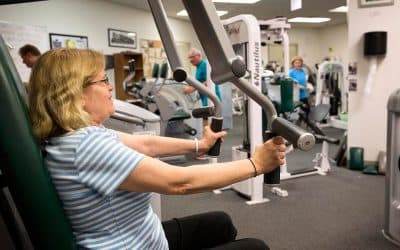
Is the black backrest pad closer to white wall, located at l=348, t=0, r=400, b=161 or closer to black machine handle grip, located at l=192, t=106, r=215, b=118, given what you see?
black machine handle grip, located at l=192, t=106, r=215, b=118

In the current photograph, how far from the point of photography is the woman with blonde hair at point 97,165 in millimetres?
882

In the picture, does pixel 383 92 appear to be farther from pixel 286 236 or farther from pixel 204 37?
pixel 204 37

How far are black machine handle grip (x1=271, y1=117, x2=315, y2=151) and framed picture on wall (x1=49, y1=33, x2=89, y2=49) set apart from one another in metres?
6.05

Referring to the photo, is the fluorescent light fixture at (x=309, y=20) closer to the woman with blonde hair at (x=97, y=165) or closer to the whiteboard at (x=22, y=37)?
the whiteboard at (x=22, y=37)

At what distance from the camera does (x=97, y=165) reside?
871mm

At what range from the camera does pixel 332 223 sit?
269 centimetres

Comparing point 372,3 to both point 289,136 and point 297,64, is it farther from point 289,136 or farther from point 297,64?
point 289,136

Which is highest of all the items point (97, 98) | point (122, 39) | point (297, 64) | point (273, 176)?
point (122, 39)

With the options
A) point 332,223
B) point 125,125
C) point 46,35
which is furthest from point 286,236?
point 46,35

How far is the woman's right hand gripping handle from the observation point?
953 millimetres

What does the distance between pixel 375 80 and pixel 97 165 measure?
3.94 m

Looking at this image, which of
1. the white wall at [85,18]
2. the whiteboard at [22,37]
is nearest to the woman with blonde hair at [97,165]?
the whiteboard at [22,37]

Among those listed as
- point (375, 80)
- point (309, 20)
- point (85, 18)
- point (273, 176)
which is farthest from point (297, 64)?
point (273, 176)

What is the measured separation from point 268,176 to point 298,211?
7.07 feet
